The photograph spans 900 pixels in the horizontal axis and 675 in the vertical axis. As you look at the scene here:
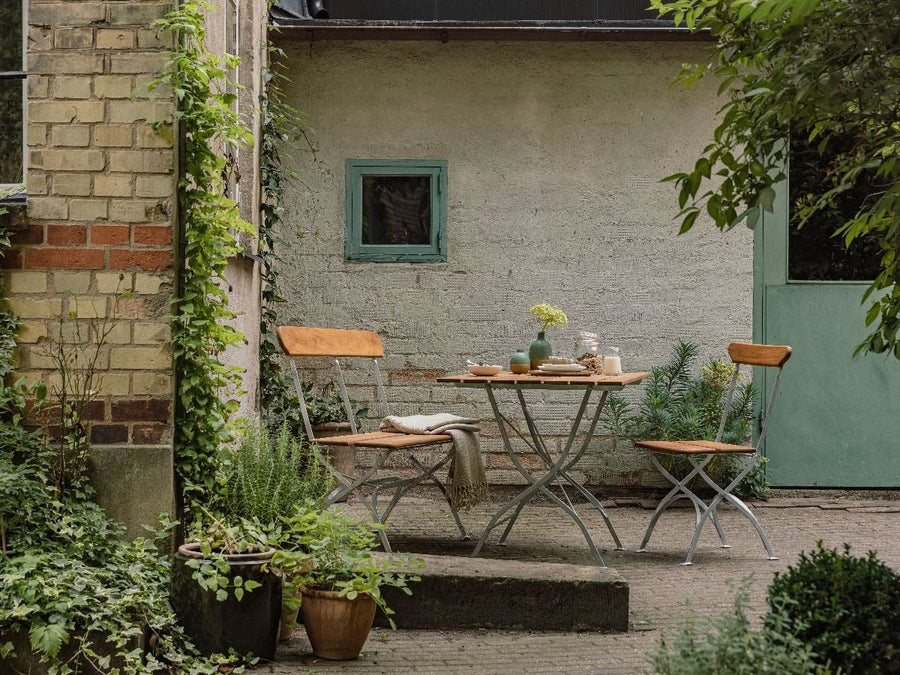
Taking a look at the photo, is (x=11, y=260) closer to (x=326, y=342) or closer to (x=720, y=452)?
(x=326, y=342)

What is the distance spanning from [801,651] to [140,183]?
2.95 metres

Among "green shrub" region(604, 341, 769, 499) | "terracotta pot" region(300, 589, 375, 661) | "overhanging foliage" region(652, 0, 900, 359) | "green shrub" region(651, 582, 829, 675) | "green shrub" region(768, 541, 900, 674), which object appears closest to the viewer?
"overhanging foliage" region(652, 0, 900, 359)

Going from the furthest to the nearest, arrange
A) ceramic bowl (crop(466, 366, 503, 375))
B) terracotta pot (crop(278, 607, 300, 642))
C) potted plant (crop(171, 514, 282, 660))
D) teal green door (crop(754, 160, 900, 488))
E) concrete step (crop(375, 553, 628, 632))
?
1. teal green door (crop(754, 160, 900, 488))
2. ceramic bowl (crop(466, 366, 503, 375))
3. concrete step (crop(375, 553, 628, 632))
4. terracotta pot (crop(278, 607, 300, 642))
5. potted plant (crop(171, 514, 282, 660))

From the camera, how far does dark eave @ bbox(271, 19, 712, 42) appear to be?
24.9 feet

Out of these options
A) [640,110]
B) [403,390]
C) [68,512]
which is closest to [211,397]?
[68,512]

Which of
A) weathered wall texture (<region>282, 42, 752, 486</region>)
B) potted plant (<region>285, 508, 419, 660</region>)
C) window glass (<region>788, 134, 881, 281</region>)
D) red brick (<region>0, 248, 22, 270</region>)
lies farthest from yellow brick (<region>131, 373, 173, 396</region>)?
window glass (<region>788, 134, 881, 281</region>)

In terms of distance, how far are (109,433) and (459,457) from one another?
1.80 meters

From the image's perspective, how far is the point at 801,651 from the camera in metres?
2.82

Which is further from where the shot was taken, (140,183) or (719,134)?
(140,183)

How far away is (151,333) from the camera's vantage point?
4348 mm

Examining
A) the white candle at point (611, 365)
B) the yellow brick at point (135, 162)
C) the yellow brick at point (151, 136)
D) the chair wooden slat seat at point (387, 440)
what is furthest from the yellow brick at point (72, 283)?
the white candle at point (611, 365)

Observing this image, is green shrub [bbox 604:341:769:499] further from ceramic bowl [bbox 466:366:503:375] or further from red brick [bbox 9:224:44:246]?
red brick [bbox 9:224:44:246]

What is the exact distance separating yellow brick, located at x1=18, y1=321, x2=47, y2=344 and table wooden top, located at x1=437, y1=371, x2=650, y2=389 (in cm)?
190

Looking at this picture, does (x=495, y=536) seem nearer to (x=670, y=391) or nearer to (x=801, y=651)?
(x=670, y=391)
